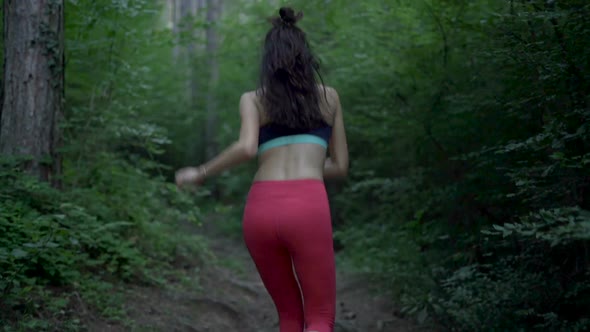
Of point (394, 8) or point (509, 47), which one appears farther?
point (394, 8)

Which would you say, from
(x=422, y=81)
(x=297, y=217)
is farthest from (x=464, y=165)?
(x=297, y=217)

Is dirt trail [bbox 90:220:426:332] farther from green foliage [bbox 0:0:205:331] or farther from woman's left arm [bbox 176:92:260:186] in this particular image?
woman's left arm [bbox 176:92:260:186]

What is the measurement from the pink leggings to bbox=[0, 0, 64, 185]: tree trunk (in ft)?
9.55

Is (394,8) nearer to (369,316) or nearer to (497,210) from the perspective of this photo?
(497,210)

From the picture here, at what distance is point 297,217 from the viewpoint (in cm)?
286

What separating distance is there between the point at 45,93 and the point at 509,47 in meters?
3.88

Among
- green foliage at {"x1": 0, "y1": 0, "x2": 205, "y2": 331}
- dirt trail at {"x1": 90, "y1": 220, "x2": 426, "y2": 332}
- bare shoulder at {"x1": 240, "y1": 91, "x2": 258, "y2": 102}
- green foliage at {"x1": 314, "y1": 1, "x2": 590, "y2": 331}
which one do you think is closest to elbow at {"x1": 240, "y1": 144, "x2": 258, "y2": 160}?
bare shoulder at {"x1": 240, "y1": 91, "x2": 258, "y2": 102}

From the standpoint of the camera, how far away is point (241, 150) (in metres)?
2.82

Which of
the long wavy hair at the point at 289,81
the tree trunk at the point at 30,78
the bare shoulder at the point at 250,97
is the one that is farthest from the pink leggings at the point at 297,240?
the tree trunk at the point at 30,78

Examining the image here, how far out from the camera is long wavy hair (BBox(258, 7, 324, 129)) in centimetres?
296

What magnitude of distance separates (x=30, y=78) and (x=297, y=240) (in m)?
3.40

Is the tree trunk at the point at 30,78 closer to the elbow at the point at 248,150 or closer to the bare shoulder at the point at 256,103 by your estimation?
the bare shoulder at the point at 256,103

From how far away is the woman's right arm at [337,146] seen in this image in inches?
124

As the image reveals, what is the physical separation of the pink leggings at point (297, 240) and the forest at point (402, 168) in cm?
87
